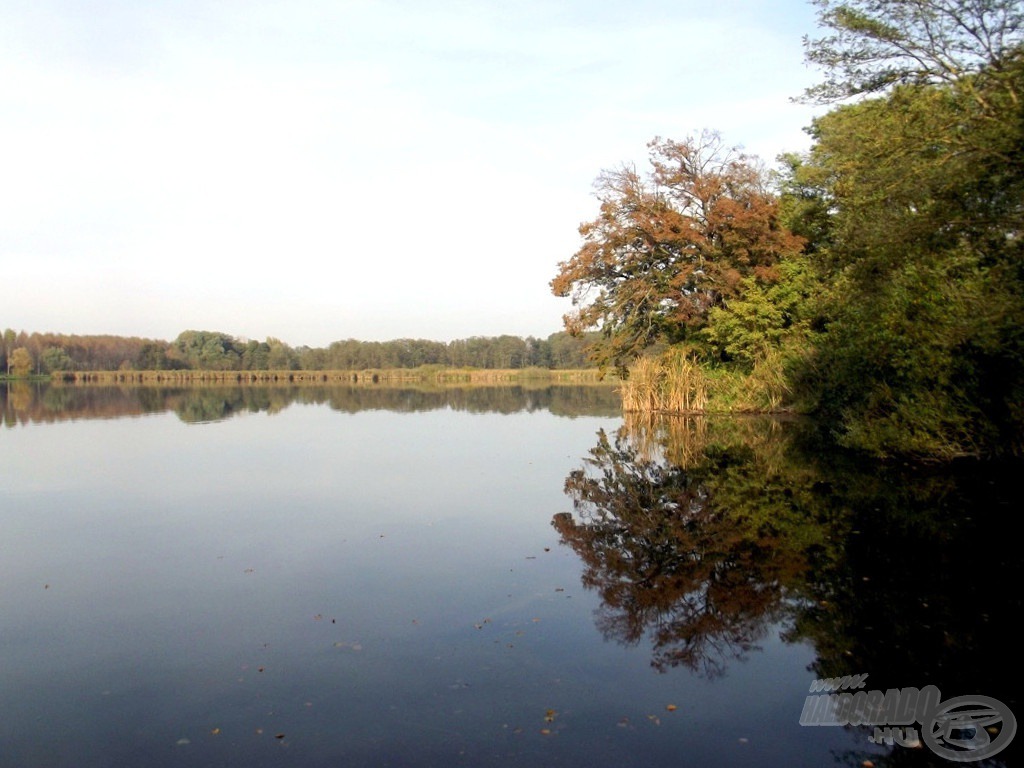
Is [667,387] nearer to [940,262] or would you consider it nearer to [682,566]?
[940,262]

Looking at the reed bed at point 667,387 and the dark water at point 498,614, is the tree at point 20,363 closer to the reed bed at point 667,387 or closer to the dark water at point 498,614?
Result: the reed bed at point 667,387

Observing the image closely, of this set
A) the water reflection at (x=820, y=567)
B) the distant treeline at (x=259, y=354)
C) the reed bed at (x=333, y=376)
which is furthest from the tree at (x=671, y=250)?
the distant treeline at (x=259, y=354)

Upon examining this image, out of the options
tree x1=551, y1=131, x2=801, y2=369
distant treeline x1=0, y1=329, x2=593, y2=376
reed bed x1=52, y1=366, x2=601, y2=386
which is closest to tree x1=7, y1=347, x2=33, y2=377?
distant treeline x1=0, y1=329, x2=593, y2=376

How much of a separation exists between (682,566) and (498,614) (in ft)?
6.59

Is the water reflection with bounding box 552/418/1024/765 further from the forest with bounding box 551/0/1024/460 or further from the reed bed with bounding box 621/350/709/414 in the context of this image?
the reed bed with bounding box 621/350/709/414

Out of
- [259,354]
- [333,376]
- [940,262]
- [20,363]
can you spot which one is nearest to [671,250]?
[940,262]

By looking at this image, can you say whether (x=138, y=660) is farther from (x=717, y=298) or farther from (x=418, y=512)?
(x=717, y=298)

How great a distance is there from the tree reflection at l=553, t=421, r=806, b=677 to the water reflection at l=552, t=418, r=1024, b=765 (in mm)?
19

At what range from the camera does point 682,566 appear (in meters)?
7.11

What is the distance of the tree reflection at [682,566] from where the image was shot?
5484mm

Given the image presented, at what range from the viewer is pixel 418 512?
10461 mm

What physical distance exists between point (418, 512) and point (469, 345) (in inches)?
3485

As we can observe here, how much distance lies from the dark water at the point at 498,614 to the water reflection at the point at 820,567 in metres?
0.03

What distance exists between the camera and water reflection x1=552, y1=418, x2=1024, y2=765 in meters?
4.98
